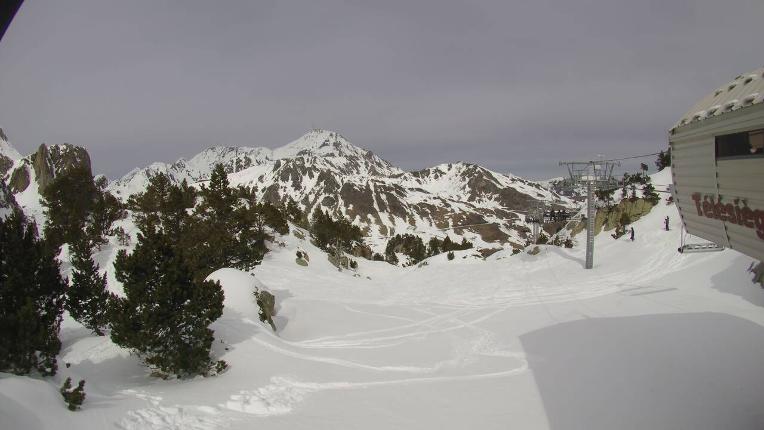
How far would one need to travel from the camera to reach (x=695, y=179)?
7.74 meters

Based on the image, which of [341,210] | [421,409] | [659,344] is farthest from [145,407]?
[341,210]

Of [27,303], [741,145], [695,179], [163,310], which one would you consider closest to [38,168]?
[27,303]

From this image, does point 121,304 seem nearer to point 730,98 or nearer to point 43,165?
point 730,98

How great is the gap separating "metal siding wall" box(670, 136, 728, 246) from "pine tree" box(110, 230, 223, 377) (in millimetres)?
13352

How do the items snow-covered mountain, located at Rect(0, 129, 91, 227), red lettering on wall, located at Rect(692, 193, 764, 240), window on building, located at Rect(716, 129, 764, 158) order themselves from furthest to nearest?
snow-covered mountain, located at Rect(0, 129, 91, 227), red lettering on wall, located at Rect(692, 193, 764, 240), window on building, located at Rect(716, 129, 764, 158)

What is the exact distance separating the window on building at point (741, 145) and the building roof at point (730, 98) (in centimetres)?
46

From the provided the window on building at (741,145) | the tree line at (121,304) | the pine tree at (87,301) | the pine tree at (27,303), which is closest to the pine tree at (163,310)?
the tree line at (121,304)

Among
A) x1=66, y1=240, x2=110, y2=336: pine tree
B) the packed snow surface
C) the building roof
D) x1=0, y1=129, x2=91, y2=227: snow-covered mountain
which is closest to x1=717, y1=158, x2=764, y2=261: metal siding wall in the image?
the building roof

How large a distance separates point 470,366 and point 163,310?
33.4 ft

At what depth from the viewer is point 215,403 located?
9211mm

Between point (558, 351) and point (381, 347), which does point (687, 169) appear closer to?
point (558, 351)

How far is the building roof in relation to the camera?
238 inches

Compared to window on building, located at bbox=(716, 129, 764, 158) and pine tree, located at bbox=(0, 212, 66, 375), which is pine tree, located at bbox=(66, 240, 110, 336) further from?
window on building, located at bbox=(716, 129, 764, 158)

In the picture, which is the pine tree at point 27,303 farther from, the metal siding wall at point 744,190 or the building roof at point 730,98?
the building roof at point 730,98
